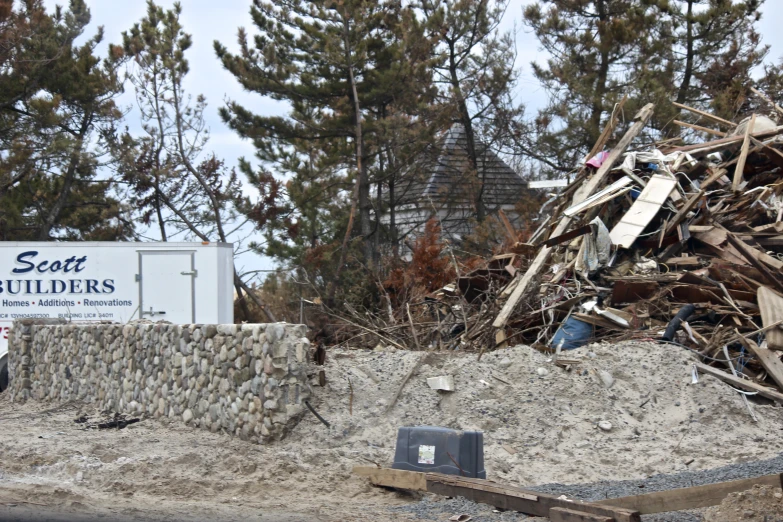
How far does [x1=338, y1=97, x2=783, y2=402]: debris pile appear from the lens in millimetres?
10156

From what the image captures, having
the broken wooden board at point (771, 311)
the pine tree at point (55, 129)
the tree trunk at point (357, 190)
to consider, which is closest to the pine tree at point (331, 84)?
the tree trunk at point (357, 190)

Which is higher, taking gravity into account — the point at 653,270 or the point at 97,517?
the point at 653,270

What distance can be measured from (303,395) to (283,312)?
13102 mm

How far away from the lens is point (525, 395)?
916cm

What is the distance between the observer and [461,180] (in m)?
24.9

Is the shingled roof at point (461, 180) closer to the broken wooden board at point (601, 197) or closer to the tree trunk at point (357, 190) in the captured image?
the tree trunk at point (357, 190)

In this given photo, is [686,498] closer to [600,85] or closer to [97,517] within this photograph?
[97,517]

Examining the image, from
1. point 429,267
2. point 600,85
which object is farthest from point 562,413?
point 600,85

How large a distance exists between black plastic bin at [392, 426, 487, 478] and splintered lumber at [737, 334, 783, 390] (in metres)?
3.90

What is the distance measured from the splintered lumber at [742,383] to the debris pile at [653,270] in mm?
16

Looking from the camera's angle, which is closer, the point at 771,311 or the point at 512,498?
the point at 512,498

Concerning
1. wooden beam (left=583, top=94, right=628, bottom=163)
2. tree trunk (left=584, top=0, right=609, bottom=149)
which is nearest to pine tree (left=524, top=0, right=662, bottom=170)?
tree trunk (left=584, top=0, right=609, bottom=149)

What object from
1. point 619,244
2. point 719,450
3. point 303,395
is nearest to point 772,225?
point 619,244

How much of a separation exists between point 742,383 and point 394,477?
4.31m
